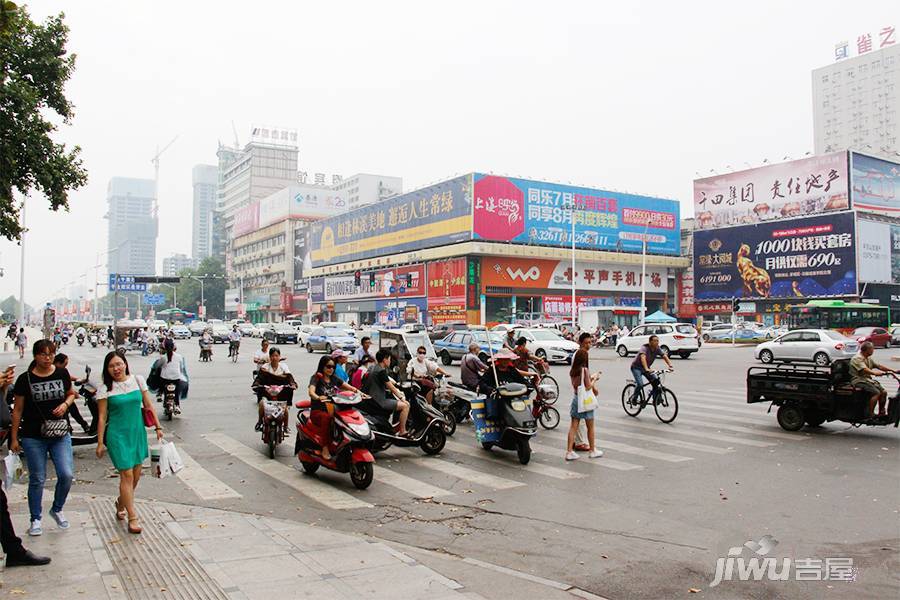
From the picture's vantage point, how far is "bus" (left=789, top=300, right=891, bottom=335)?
38.8m

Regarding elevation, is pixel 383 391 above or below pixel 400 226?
below

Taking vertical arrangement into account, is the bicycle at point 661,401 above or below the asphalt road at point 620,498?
above

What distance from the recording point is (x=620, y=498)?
7480 mm

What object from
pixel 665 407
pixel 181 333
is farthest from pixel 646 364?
pixel 181 333

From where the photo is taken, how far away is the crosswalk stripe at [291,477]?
7410 mm

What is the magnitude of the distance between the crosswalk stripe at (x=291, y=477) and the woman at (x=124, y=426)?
6.64ft

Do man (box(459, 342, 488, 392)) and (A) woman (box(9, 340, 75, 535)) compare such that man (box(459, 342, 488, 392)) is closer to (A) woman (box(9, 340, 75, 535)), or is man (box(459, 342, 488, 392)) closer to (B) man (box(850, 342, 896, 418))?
(B) man (box(850, 342, 896, 418))

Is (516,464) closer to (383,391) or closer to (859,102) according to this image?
(383,391)

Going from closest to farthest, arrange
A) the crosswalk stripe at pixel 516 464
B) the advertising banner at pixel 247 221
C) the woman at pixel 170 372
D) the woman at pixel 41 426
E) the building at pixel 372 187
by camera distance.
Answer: the woman at pixel 41 426 → the crosswalk stripe at pixel 516 464 → the woman at pixel 170 372 → the advertising banner at pixel 247 221 → the building at pixel 372 187

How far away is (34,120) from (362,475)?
17.5 metres

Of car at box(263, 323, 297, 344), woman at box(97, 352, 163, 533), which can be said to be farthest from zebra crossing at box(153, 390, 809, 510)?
car at box(263, 323, 297, 344)

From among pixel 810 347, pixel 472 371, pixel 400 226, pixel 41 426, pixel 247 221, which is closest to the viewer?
pixel 41 426

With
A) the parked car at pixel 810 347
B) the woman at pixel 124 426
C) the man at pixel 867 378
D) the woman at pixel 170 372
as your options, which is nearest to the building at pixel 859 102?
the parked car at pixel 810 347

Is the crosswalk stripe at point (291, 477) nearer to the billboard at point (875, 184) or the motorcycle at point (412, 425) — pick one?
the motorcycle at point (412, 425)
